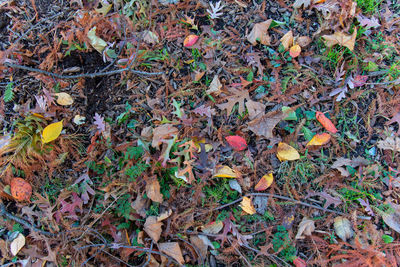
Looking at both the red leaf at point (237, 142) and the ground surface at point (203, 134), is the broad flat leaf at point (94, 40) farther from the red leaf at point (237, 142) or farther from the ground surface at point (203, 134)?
the red leaf at point (237, 142)

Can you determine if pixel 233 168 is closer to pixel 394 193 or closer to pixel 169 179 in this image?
pixel 169 179

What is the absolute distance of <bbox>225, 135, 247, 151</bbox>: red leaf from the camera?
1.96 m

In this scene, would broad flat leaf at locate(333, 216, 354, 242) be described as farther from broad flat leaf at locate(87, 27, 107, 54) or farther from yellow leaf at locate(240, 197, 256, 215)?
broad flat leaf at locate(87, 27, 107, 54)

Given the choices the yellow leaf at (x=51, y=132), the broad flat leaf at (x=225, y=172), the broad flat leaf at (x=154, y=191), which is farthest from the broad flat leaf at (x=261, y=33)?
the yellow leaf at (x=51, y=132)

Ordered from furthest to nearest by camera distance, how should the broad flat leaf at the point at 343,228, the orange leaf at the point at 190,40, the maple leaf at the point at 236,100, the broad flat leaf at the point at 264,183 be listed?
the orange leaf at the point at 190,40 < the maple leaf at the point at 236,100 < the broad flat leaf at the point at 264,183 < the broad flat leaf at the point at 343,228

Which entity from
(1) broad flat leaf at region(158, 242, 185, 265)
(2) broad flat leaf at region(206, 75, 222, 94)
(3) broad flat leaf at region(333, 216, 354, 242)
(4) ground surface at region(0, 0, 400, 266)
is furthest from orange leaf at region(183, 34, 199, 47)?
(3) broad flat leaf at region(333, 216, 354, 242)

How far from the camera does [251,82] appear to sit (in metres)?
2.07

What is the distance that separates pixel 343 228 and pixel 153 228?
4.38 feet

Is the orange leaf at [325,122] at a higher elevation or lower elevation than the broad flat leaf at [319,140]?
higher

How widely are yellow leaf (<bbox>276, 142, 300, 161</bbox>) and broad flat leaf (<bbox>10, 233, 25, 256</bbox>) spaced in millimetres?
2013

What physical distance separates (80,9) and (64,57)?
474 millimetres

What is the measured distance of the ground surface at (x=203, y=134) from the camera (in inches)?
73.7

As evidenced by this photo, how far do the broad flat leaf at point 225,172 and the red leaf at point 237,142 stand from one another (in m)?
0.17

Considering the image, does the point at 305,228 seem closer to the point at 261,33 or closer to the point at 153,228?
the point at 153,228
